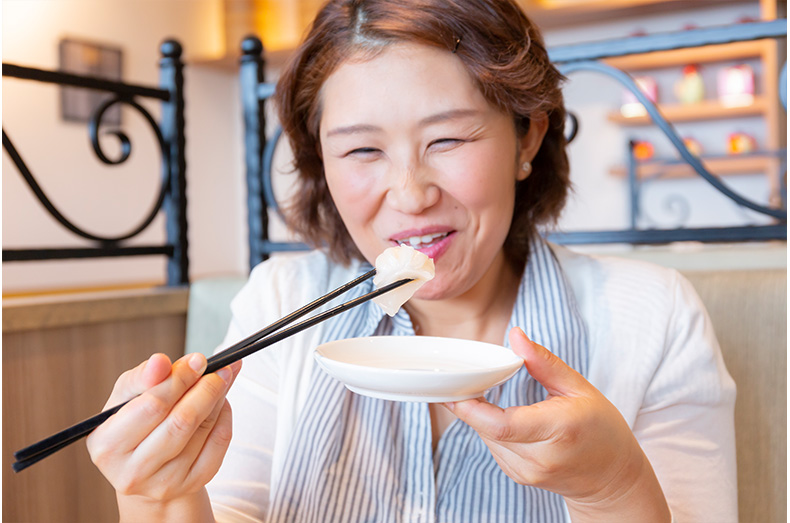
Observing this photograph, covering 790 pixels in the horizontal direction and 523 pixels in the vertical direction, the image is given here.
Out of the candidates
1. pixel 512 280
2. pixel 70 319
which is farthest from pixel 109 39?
pixel 512 280

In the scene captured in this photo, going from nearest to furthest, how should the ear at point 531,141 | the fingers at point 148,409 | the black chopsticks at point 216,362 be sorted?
the black chopsticks at point 216,362 → the fingers at point 148,409 → the ear at point 531,141

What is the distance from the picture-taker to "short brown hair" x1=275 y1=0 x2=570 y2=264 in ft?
3.74

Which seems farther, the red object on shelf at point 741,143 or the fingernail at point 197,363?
the red object on shelf at point 741,143

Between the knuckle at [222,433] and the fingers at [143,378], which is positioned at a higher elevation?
the fingers at [143,378]

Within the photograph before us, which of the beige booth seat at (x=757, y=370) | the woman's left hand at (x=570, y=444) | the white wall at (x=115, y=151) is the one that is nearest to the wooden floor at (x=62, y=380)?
the woman's left hand at (x=570, y=444)

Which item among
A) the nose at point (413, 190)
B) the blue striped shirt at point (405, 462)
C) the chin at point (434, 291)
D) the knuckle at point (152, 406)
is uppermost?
the nose at point (413, 190)

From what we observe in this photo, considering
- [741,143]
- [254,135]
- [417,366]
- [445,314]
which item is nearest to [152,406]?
[417,366]

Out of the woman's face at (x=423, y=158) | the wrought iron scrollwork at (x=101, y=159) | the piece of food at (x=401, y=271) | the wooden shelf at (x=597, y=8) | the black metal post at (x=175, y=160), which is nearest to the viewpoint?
the piece of food at (x=401, y=271)

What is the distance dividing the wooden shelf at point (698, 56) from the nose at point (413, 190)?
4.21 metres

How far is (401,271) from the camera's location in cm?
100

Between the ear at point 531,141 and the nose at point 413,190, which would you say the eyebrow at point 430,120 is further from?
the ear at point 531,141

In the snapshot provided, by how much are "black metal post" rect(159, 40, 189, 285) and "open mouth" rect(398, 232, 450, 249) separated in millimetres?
946

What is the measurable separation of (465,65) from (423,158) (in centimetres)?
17

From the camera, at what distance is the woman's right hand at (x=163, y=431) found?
0.75 meters
